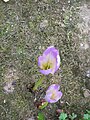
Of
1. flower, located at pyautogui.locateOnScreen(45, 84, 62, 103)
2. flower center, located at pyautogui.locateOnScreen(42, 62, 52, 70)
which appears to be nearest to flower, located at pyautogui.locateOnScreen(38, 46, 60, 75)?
flower center, located at pyautogui.locateOnScreen(42, 62, 52, 70)

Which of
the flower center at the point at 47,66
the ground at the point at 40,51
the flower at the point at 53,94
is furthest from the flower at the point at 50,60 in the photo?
the ground at the point at 40,51

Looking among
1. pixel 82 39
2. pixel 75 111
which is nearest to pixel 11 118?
pixel 75 111

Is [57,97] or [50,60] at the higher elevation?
[50,60]

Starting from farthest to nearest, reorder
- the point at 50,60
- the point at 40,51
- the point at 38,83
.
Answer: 1. the point at 40,51
2. the point at 38,83
3. the point at 50,60

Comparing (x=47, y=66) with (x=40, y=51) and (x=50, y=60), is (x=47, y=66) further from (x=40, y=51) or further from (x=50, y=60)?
(x=40, y=51)

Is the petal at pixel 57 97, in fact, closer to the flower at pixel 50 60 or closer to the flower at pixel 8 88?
the flower at pixel 50 60

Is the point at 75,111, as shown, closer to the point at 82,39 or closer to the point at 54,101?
the point at 54,101

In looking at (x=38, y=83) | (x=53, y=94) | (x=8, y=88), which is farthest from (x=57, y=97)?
(x=8, y=88)
